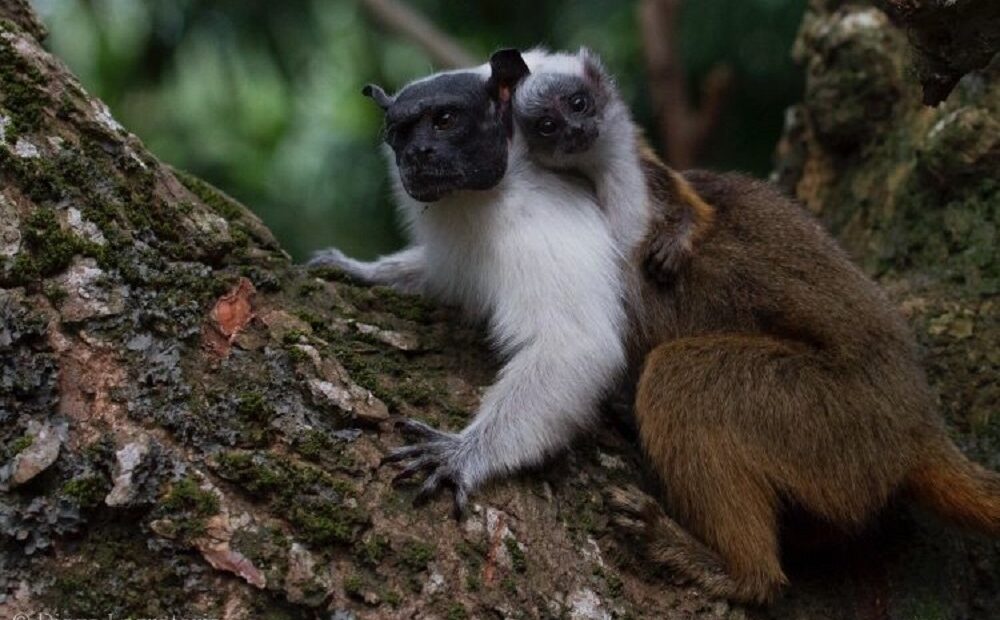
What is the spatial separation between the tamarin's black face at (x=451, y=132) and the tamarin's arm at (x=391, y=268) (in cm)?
72

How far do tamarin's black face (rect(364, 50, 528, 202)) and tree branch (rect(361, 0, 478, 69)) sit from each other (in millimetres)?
Answer: 3871

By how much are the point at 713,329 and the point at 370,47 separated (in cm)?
720

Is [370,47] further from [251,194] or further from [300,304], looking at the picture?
[300,304]

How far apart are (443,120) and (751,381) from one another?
1.75 metres

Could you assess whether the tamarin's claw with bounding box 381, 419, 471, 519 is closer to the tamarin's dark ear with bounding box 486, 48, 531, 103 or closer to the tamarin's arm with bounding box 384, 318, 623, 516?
the tamarin's arm with bounding box 384, 318, 623, 516

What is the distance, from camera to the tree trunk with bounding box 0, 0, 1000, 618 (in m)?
3.59

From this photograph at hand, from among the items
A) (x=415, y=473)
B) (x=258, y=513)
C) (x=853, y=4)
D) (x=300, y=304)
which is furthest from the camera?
(x=853, y=4)

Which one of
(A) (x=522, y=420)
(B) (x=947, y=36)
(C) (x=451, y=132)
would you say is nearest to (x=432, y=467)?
(A) (x=522, y=420)

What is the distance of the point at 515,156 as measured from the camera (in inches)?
207

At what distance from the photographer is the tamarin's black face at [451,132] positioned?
4980 mm

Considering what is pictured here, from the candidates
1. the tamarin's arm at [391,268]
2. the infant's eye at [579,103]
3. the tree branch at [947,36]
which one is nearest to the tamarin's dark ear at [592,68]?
the infant's eye at [579,103]

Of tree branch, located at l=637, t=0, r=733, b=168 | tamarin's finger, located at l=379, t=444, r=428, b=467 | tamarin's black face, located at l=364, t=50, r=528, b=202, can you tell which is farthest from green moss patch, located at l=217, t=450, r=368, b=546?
tree branch, located at l=637, t=0, r=733, b=168

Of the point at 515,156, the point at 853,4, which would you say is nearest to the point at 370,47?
the point at 853,4

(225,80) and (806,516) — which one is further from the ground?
(225,80)
